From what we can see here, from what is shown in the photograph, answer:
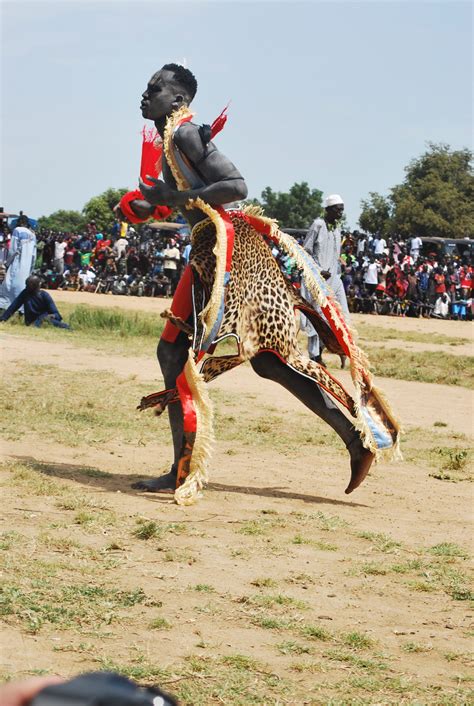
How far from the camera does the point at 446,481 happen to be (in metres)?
6.55

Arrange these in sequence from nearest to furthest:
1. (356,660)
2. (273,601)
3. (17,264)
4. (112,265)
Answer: (356,660)
(273,601)
(17,264)
(112,265)

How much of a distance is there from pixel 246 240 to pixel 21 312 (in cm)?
1067

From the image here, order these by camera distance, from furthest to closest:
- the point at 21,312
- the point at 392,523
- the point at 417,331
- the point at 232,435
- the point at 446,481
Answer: the point at 417,331 → the point at 21,312 → the point at 232,435 → the point at 446,481 → the point at 392,523

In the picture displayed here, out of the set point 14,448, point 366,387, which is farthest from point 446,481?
point 14,448

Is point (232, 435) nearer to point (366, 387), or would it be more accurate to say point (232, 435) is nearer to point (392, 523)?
point (366, 387)

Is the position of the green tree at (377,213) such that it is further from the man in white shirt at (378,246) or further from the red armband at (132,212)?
the red armband at (132,212)

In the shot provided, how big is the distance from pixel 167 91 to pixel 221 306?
126cm

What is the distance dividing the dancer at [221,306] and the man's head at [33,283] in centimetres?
903

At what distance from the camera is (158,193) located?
5.79 m

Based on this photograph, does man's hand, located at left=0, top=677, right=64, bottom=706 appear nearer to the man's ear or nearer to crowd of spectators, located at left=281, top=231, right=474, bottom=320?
the man's ear

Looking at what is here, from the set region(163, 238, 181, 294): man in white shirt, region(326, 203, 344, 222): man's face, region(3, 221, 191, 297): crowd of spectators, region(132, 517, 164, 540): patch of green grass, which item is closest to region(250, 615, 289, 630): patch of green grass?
region(132, 517, 164, 540): patch of green grass

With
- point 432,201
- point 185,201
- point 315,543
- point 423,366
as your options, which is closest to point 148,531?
point 315,543

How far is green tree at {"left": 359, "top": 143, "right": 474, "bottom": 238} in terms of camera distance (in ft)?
171

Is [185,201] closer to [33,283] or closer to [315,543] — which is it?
[315,543]
